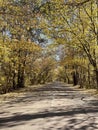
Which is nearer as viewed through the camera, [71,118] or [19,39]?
[71,118]

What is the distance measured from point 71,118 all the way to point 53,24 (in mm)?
24536

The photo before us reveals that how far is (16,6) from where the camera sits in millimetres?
22312

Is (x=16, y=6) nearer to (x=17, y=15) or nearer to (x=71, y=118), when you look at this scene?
(x=17, y=15)


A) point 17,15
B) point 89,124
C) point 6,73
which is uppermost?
point 17,15

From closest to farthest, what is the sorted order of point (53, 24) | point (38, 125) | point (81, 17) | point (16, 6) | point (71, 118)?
point (38, 125), point (71, 118), point (16, 6), point (53, 24), point (81, 17)

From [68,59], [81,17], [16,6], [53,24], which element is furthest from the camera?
[68,59]

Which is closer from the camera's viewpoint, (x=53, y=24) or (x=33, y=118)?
(x=33, y=118)

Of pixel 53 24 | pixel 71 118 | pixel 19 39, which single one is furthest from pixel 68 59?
pixel 71 118

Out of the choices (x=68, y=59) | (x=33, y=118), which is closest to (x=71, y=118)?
(x=33, y=118)

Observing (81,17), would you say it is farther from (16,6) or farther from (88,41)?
(16,6)

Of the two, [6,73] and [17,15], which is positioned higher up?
[17,15]

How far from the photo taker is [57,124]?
12375mm

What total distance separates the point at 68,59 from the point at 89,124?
41.0 meters

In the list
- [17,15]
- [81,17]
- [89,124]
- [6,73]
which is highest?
[81,17]
